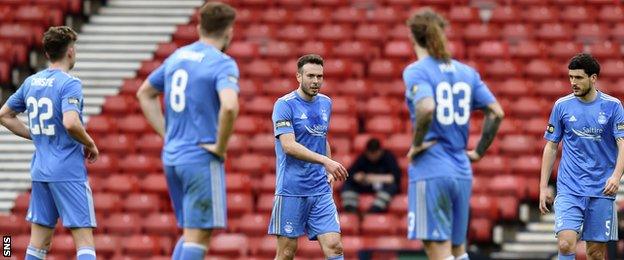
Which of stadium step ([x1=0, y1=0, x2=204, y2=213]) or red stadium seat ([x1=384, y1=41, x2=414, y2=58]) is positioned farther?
red stadium seat ([x1=384, y1=41, x2=414, y2=58])

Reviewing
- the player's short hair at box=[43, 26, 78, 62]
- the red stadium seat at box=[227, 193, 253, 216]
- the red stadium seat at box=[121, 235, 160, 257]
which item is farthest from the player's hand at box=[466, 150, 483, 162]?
the red stadium seat at box=[227, 193, 253, 216]

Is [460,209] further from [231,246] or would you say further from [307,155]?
[231,246]

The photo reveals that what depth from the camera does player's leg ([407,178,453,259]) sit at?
9594 millimetres

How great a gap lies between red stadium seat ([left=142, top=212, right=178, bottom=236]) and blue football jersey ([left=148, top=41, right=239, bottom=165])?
27.3ft

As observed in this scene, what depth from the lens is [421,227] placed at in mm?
9617

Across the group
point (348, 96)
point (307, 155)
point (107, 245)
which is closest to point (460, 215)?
point (307, 155)

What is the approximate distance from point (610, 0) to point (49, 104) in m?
13.9

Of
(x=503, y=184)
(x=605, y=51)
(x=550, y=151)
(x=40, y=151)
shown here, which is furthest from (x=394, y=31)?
(x=40, y=151)

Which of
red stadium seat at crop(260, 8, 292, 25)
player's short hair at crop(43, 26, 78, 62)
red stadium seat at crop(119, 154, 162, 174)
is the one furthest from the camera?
red stadium seat at crop(260, 8, 292, 25)

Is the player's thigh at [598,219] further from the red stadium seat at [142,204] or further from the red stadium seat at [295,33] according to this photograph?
the red stadium seat at [295,33]

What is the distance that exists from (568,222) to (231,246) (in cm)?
646

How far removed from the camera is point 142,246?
16938 millimetres

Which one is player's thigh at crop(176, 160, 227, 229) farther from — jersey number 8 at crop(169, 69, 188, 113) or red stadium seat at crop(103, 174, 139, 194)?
red stadium seat at crop(103, 174, 139, 194)

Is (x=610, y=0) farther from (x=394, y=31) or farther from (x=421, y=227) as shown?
(x=421, y=227)
